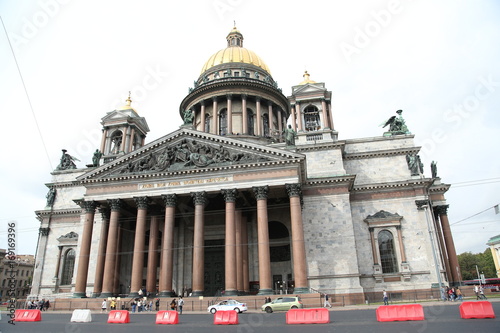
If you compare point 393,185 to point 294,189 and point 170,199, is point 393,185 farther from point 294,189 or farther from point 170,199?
point 170,199

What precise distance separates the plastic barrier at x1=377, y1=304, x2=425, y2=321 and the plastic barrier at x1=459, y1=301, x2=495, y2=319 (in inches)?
65.5

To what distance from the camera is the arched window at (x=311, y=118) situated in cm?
3844

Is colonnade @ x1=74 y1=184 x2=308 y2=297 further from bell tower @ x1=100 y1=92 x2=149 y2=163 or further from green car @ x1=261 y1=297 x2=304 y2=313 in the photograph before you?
bell tower @ x1=100 y1=92 x2=149 y2=163

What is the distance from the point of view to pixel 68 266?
38906 mm

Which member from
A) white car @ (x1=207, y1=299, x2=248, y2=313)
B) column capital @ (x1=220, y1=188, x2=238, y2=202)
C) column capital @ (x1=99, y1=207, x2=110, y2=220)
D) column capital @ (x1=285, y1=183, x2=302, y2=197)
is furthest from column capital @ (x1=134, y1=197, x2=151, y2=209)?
column capital @ (x1=285, y1=183, x2=302, y2=197)

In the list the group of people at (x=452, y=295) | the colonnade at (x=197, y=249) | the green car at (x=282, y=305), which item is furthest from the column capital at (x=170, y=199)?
the group of people at (x=452, y=295)

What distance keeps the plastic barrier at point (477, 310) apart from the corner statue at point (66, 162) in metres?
42.4

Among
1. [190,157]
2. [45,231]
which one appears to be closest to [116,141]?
[45,231]

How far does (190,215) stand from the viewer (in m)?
36.1

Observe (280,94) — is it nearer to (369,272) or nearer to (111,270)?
→ (369,272)

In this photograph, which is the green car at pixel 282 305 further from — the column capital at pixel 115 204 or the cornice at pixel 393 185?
the column capital at pixel 115 204

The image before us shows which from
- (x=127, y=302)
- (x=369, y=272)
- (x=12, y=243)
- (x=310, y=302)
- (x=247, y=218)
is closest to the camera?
(x=12, y=243)

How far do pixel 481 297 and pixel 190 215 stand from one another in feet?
85.6

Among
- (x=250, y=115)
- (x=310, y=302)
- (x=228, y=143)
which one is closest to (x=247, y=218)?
(x=228, y=143)
